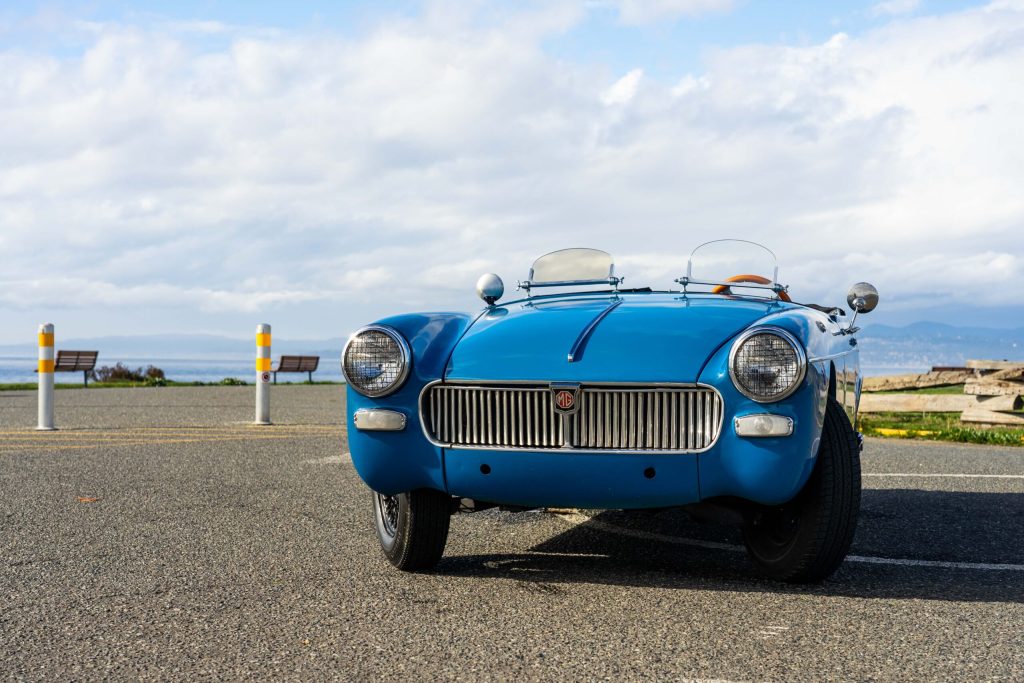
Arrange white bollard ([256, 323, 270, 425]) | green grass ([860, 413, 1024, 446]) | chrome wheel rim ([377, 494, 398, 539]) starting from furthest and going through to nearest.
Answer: white bollard ([256, 323, 270, 425]) → green grass ([860, 413, 1024, 446]) → chrome wheel rim ([377, 494, 398, 539])

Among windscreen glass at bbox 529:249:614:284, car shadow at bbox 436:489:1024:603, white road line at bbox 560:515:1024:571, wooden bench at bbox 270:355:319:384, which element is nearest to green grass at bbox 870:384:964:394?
car shadow at bbox 436:489:1024:603

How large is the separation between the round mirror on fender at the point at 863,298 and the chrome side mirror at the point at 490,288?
1924mm

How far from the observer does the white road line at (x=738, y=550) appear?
190 inches

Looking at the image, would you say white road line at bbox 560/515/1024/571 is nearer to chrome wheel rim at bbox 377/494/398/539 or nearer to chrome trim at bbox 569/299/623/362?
chrome wheel rim at bbox 377/494/398/539

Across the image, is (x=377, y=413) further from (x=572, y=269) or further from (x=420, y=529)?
(x=572, y=269)

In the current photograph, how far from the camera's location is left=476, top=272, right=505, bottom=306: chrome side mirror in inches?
208

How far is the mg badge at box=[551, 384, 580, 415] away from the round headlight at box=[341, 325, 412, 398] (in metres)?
0.66

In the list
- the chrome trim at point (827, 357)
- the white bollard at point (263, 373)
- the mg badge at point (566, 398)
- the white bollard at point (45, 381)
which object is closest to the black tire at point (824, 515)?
the chrome trim at point (827, 357)

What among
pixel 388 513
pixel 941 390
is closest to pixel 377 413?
pixel 388 513

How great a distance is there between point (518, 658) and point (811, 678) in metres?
0.87

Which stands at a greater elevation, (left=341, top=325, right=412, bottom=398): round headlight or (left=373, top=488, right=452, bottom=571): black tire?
(left=341, top=325, right=412, bottom=398): round headlight

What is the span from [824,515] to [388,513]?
74.6 inches

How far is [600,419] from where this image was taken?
4.06m

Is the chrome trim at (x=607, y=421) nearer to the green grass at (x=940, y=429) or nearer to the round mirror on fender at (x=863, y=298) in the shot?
the round mirror on fender at (x=863, y=298)
